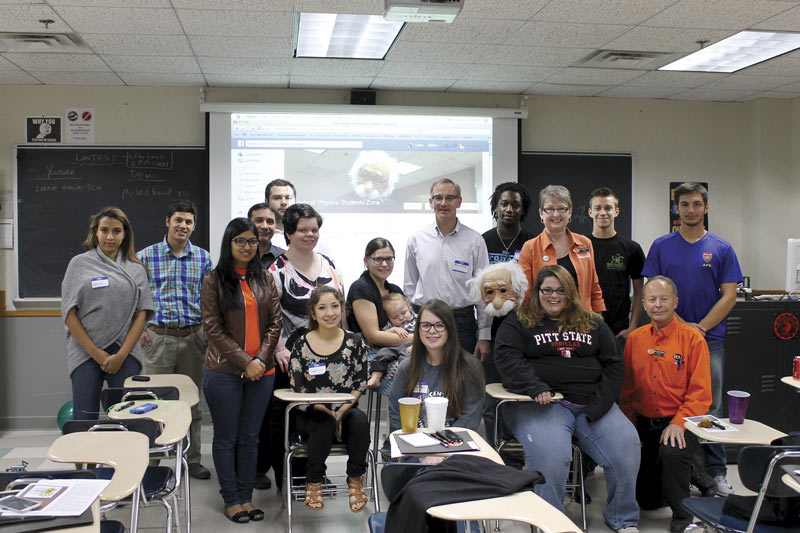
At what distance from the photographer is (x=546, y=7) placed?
3.54 m

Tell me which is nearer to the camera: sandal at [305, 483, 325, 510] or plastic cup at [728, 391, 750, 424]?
plastic cup at [728, 391, 750, 424]

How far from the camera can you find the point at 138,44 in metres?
4.17

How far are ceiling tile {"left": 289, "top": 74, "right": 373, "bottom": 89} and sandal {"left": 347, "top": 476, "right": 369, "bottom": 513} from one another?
3.15m

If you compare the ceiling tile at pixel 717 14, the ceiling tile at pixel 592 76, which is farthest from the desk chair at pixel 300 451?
the ceiling tile at pixel 592 76

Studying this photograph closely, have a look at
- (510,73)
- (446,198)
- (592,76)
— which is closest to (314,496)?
(446,198)

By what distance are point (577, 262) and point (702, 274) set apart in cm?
78

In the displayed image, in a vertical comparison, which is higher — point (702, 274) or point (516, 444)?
point (702, 274)

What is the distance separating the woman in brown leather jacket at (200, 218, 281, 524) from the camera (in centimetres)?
321

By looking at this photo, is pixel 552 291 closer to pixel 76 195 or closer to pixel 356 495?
pixel 356 495

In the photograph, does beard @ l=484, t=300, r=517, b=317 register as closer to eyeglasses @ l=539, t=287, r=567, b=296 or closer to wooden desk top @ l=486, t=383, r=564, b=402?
eyeglasses @ l=539, t=287, r=567, b=296

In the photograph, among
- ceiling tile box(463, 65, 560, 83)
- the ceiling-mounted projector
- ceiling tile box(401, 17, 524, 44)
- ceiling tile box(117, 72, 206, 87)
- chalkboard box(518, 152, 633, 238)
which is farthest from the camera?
chalkboard box(518, 152, 633, 238)

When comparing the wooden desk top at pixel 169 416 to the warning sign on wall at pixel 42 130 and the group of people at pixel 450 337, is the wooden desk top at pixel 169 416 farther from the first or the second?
the warning sign on wall at pixel 42 130

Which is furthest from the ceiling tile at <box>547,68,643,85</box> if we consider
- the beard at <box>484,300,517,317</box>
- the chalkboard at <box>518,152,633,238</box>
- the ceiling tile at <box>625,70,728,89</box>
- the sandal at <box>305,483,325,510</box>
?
the sandal at <box>305,483,325,510</box>

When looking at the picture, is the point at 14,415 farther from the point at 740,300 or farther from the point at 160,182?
the point at 740,300
